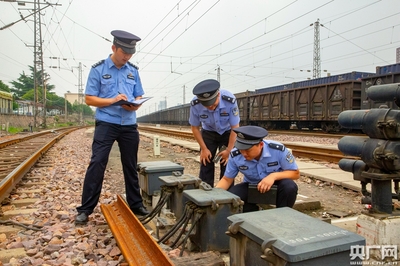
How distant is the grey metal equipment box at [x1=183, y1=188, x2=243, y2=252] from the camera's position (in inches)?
97.4

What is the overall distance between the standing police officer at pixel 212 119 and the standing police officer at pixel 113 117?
0.71m

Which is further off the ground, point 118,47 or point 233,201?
point 118,47

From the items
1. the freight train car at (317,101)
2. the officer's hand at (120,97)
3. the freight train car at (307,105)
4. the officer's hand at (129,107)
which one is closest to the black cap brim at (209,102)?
the officer's hand at (129,107)

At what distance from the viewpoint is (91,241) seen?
289cm

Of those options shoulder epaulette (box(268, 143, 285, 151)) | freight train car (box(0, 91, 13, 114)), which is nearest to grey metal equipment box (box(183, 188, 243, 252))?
shoulder epaulette (box(268, 143, 285, 151))

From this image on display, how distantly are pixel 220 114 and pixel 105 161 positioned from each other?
131 cm

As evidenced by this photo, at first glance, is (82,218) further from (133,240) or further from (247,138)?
(247,138)

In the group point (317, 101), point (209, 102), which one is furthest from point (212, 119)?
point (317, 101)

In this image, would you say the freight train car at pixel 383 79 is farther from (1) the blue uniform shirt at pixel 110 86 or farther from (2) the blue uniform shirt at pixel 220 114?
(1) the blue uniform shirt at pixel 110 86

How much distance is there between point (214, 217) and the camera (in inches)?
97.8

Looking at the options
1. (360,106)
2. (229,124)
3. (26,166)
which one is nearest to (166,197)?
(229,124)

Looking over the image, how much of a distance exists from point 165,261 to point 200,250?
598 millimetres

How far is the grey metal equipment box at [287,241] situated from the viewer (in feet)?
5.31

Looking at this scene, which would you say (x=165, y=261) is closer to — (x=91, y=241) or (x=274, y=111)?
(x=91, y=241)
